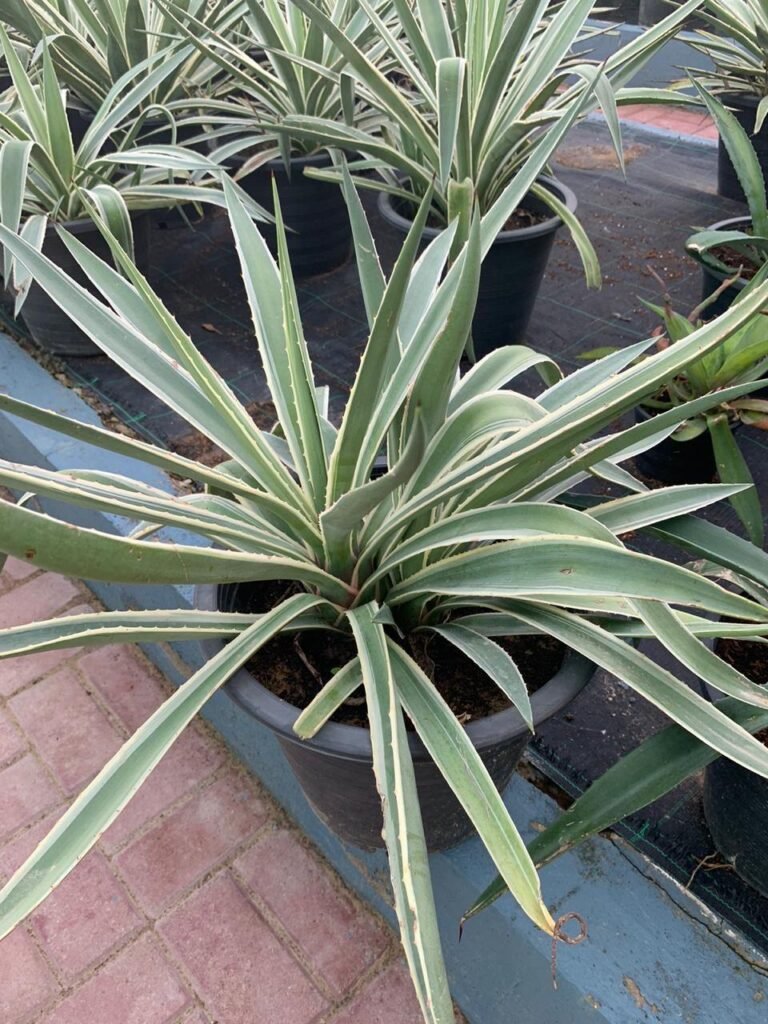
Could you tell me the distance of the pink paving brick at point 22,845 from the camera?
A: 129cm

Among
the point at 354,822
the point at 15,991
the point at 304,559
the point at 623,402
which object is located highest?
the point at 623,402

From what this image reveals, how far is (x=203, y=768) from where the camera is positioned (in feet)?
4.70

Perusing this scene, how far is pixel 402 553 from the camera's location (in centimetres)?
83

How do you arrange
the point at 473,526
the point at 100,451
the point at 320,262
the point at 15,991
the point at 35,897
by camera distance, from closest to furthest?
the point at 35,897
the point at 473,526
the point at 15,991
the point at 100,451
the point at 320,262

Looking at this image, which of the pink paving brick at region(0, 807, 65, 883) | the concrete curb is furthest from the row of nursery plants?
the pink paving brick at region(0, 807, 65, 883)

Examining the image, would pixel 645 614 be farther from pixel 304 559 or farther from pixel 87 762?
pixel 87 762

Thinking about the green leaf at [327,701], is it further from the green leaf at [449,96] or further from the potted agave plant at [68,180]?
the potted agave plant at [68,180]

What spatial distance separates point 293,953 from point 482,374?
0.89 meters

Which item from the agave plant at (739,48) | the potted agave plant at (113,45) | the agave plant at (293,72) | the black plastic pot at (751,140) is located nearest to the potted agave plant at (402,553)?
the agave plant at (293,72)

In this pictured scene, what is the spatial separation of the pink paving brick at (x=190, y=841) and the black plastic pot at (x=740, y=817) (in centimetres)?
73

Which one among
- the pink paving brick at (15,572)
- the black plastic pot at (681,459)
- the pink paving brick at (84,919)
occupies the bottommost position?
the pink paving brick at (84,919)

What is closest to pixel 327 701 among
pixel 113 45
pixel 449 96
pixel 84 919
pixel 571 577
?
pixel 571 577

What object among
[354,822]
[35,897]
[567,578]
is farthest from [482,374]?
[35,897]

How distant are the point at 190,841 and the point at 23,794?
1.06 ft
